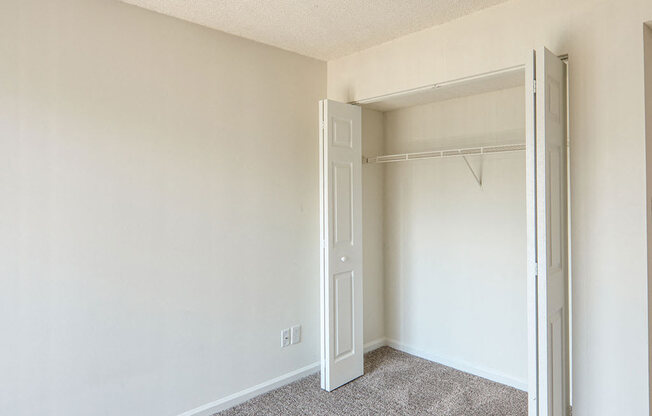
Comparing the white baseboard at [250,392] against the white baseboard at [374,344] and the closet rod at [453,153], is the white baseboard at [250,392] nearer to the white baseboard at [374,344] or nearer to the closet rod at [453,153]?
the white baseboard at [374,344]

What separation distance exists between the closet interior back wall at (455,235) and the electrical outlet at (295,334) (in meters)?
0.75

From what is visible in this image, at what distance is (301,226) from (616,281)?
1.93 meters

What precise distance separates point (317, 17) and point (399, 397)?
2450 mm

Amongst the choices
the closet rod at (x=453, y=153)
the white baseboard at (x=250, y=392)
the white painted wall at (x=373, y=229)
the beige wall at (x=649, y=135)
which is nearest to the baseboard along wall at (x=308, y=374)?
the white baseboard at (x=250, y=392)

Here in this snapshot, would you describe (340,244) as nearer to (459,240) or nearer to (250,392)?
(459,240)

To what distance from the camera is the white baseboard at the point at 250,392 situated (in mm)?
2689

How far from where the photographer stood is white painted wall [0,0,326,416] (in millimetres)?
2059

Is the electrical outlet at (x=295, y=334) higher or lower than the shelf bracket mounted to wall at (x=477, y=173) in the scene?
lower

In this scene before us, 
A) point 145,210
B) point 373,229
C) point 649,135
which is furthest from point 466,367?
point 145,210

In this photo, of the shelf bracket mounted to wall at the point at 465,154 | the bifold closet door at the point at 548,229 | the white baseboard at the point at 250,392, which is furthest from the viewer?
the shelf bracket mounted to wall at the point at 465,154

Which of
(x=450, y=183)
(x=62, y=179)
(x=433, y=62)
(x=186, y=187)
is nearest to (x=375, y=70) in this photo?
(x=433, y=62)

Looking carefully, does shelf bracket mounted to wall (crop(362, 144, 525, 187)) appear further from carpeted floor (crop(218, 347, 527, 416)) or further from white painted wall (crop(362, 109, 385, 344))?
carpeted floor (crop(218, 347, 527, 416))

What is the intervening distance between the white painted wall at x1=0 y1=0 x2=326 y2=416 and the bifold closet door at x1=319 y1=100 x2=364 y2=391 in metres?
0.27

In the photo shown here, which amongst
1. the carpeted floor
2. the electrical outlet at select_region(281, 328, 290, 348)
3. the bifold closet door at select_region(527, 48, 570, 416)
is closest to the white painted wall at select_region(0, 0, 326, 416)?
the electrical outlet at select_region(281, 328, 290, 348)
